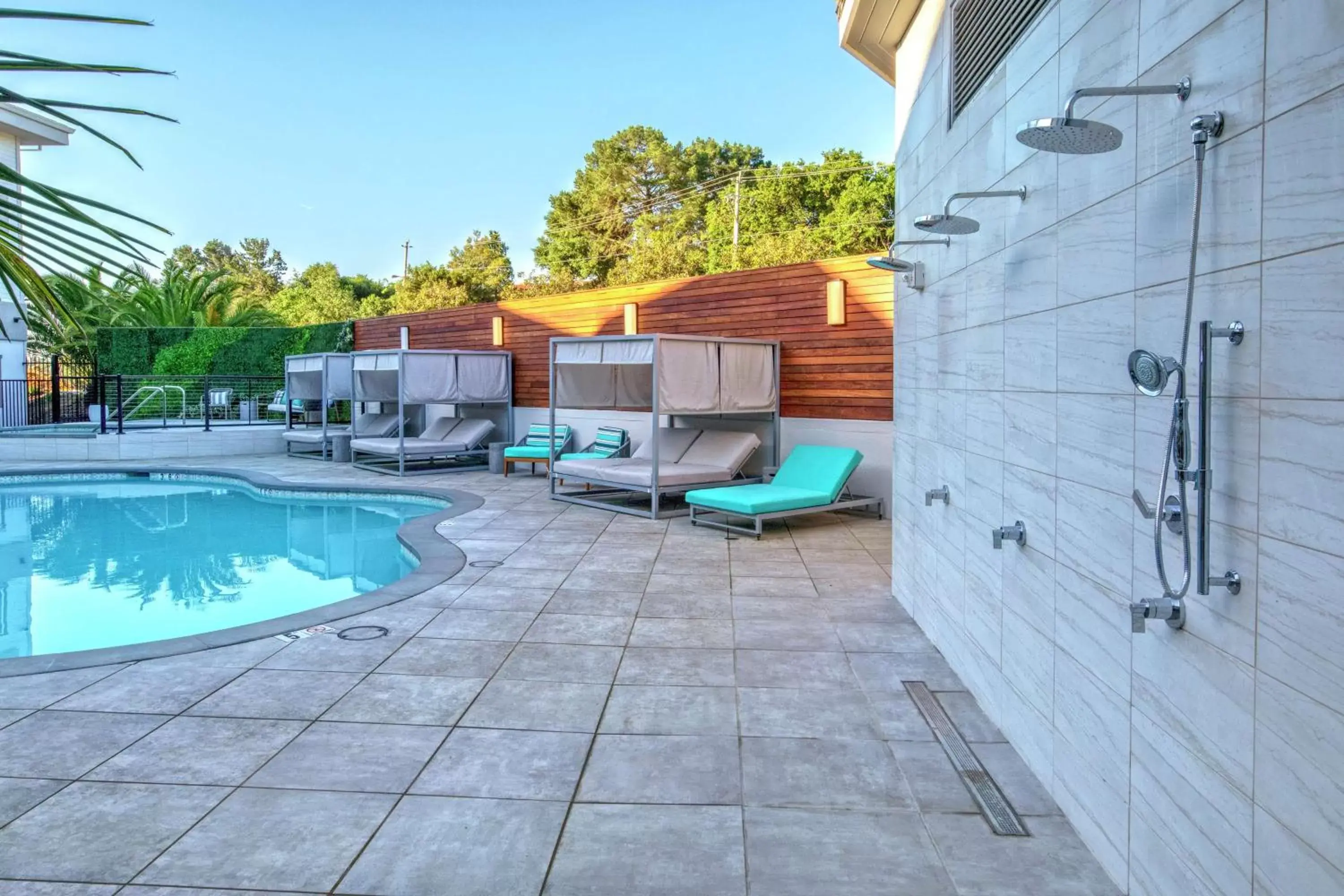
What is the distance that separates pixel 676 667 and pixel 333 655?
161 centimetres

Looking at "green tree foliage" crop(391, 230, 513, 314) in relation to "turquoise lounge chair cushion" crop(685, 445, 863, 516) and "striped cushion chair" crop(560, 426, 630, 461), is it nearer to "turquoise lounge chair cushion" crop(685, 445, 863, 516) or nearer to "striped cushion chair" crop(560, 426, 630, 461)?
"striped cushion chair" crop(560, 426, 630, 461)

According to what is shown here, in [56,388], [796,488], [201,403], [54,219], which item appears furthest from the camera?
[201,403]

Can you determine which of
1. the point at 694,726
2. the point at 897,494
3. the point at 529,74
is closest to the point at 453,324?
the point at 897,494

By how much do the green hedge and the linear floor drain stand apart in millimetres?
17421

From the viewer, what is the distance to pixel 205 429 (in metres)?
15.1

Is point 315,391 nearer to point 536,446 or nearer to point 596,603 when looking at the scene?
point 536,446

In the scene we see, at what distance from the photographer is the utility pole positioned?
2670cm

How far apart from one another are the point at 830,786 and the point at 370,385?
12.6m

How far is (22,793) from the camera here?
9.30ft

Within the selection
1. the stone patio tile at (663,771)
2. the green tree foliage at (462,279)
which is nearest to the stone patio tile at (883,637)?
the stone patio tile at (663,771)

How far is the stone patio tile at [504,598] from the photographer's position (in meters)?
5.20

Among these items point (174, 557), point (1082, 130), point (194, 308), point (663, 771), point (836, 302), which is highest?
point (194, 308)

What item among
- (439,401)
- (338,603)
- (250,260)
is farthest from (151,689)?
(250,260)

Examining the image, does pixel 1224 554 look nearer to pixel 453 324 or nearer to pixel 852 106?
pixel 453 324
